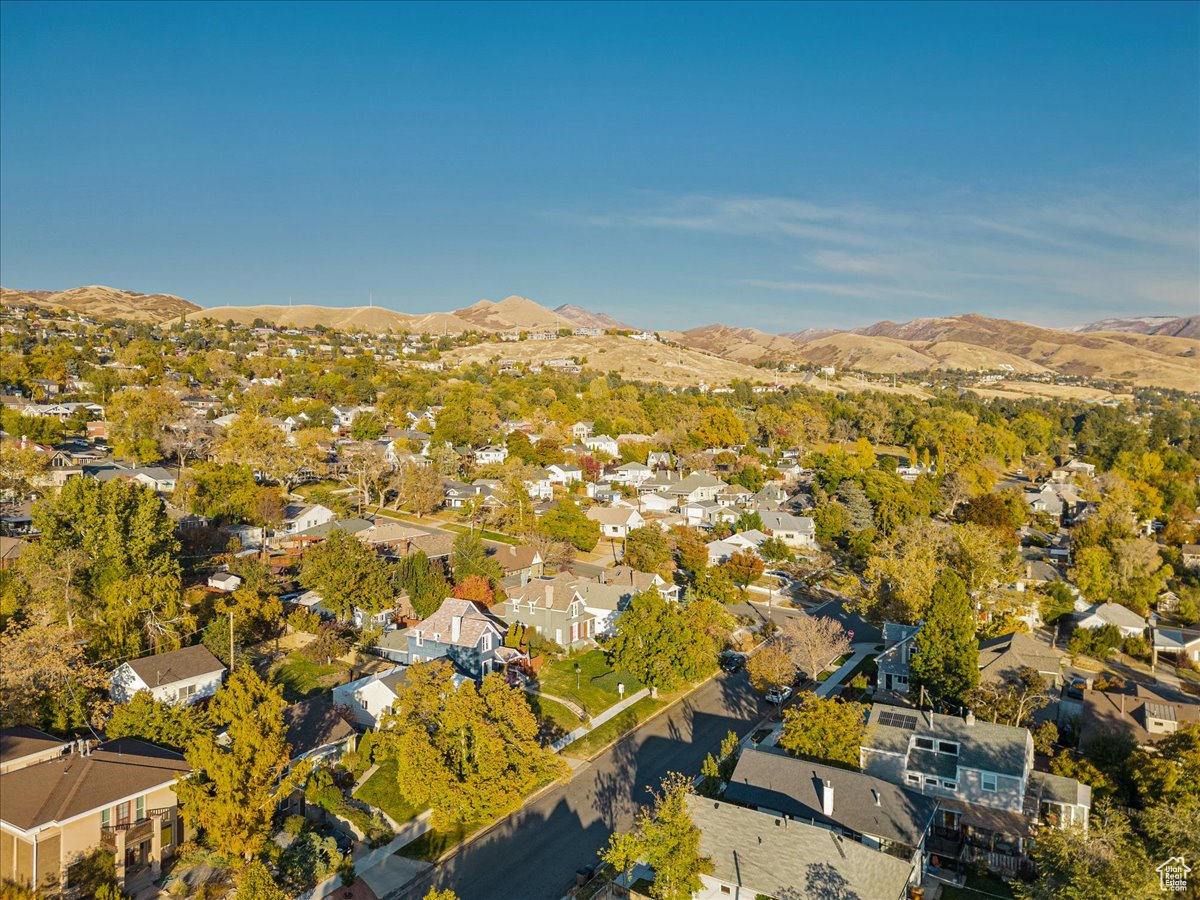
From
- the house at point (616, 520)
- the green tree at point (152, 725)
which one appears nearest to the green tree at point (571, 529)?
the house at point (616, 520)

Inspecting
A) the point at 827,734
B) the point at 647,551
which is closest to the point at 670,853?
the point at 827,734

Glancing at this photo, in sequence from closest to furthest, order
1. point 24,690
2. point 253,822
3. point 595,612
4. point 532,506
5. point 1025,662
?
point 253,822
point 24,690
point 1025,662
point 595,612
point 532,506

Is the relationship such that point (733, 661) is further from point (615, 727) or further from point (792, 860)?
point (792, 860)

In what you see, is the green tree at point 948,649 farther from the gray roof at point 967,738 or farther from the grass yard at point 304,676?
the grass yard at point 304,676

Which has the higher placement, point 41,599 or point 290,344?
point 290,344

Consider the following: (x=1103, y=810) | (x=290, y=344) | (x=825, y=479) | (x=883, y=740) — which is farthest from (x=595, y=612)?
(x=290, y=344)

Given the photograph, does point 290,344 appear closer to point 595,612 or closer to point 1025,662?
point 595,612
